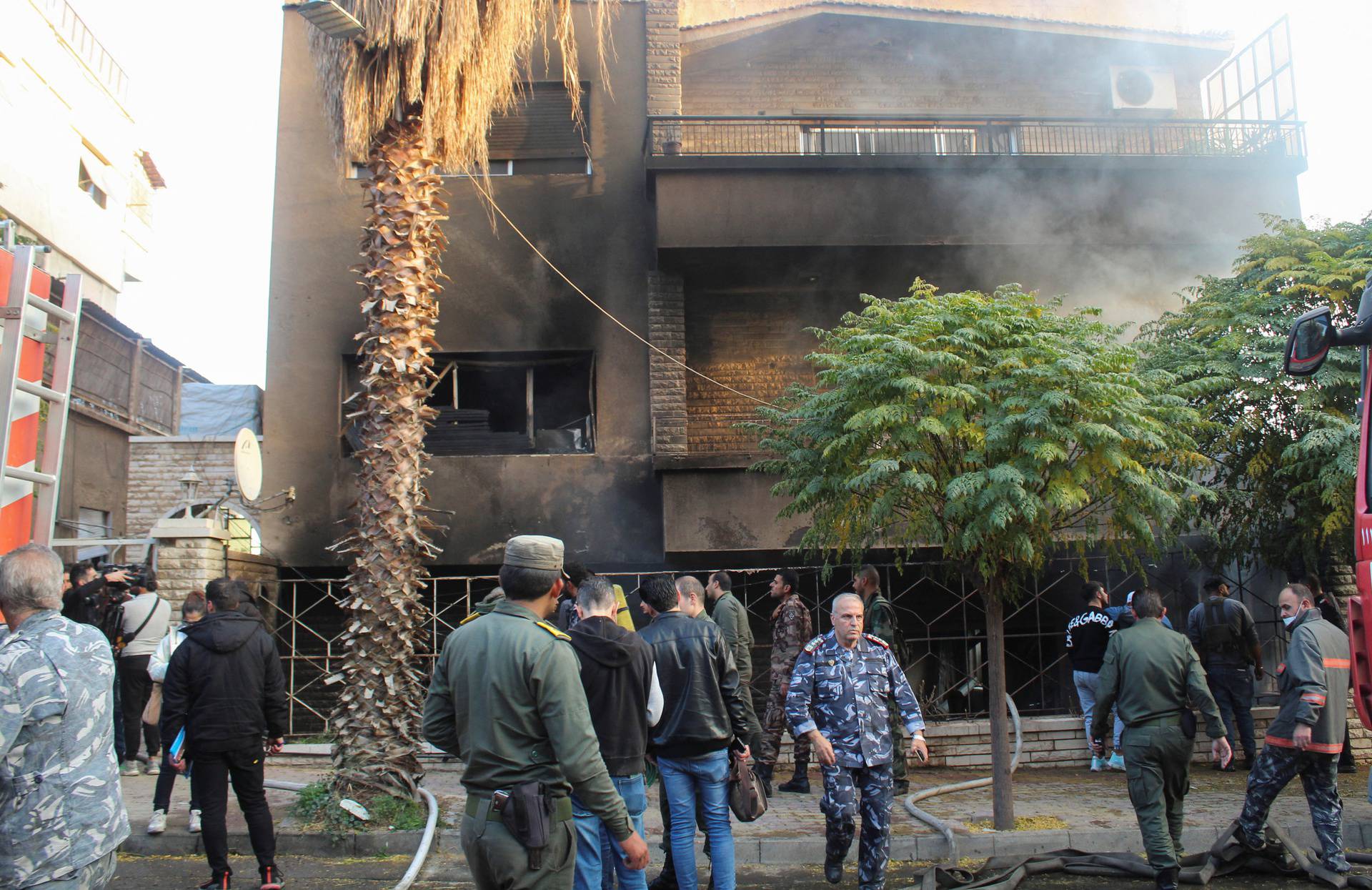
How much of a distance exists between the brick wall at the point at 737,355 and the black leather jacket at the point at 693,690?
7.91 m

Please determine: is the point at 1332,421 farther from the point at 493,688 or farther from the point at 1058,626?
the point at 493,688

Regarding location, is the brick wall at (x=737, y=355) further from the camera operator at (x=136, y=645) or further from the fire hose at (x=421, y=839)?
the fire hose at (x=421, y=839)

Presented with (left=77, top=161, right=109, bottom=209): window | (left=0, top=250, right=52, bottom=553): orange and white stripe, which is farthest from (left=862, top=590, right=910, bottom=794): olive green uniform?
(left=77, top=161, right=109, bottom=209): window

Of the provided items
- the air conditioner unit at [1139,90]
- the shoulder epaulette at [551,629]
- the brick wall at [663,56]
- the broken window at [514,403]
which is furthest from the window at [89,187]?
the shoulder epaulette at [551,629]

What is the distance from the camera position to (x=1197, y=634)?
32.3 feet

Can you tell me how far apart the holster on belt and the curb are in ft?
12.9

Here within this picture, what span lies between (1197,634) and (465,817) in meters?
8.47

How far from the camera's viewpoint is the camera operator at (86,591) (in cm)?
838

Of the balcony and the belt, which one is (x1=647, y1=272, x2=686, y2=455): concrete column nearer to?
the balcony

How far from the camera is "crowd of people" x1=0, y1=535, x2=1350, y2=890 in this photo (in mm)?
3459

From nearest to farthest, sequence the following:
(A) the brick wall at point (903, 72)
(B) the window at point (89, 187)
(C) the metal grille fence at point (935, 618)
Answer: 1. (C) the metal grille fence at point (935, 618)
2. (A) the brick wall at point (903, 72)
3. (B) the window at point (89, 187)

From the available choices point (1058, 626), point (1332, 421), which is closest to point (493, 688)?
point (1332, 421)

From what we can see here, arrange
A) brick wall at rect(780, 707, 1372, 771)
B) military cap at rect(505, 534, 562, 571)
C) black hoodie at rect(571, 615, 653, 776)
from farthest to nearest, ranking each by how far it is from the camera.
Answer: brick wall at rect(780, 707, 1372, 771) < black hoodie at rect(571, 615, 653, 776) < military cap at rect(505, 534, 562, 571)

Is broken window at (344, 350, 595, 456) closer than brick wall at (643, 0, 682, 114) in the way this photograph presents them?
Yes
